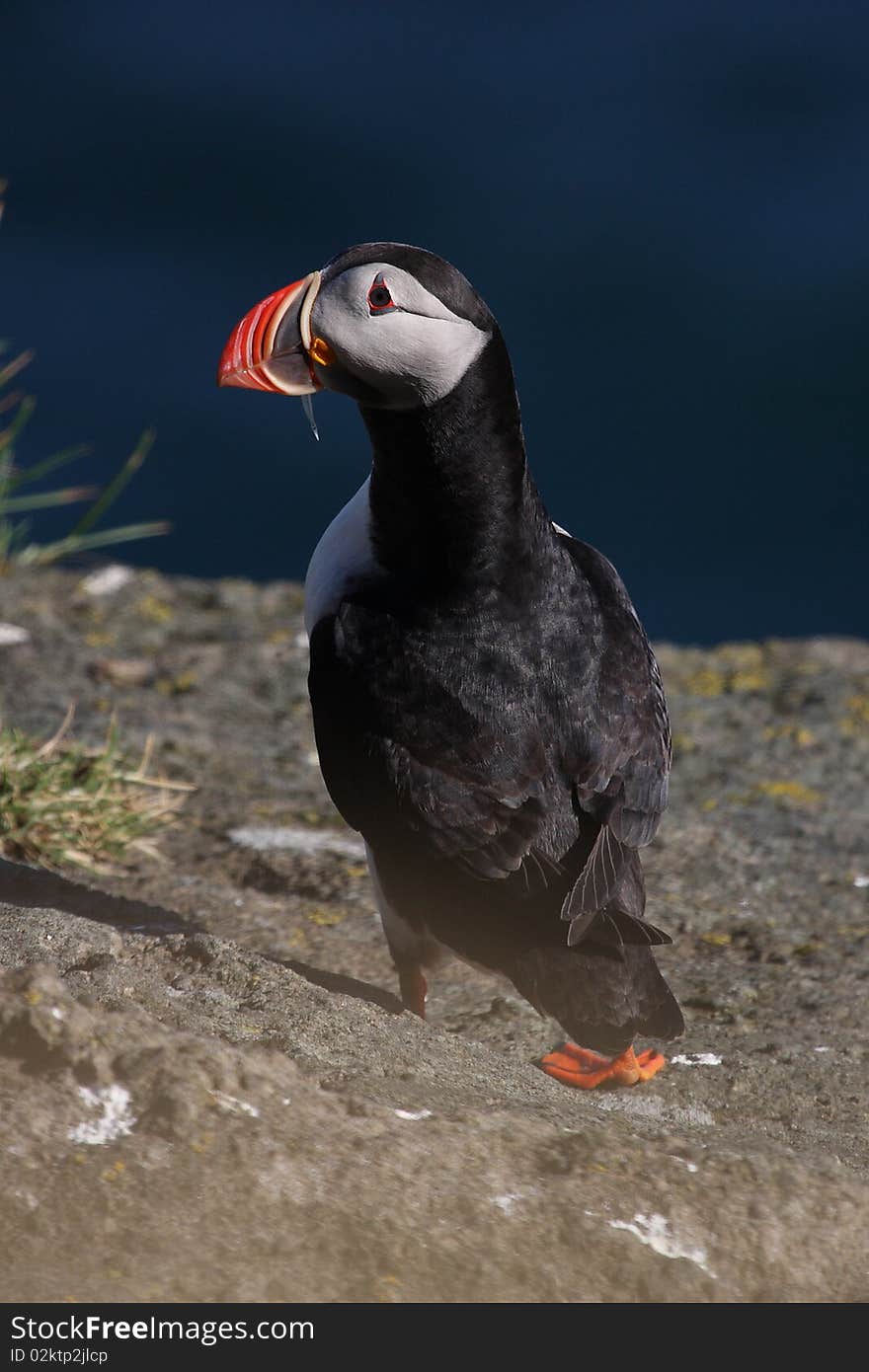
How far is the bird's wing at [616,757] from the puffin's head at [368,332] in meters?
0.72

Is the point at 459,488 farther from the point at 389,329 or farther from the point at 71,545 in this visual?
the point at 71,545

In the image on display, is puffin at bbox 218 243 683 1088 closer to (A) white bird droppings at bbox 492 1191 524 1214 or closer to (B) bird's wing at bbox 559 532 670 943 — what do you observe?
(B) bird's wing at bbox 559 532 670 943

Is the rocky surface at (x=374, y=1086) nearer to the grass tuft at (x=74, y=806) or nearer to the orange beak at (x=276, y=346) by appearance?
the grass tuft at (x=74, y=806)

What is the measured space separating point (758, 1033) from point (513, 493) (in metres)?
1.28

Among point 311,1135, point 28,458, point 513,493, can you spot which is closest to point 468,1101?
point 311,1135

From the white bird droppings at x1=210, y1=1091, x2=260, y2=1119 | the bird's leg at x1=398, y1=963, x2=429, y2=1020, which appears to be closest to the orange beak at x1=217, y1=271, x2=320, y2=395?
the bird's leg at x1=398, y1=963, x2=429, y2=1020

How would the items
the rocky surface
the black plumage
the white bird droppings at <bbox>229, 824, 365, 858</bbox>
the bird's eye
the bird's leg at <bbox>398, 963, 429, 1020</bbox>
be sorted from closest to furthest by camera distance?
the rocky surface < the bird's eye < the black plumage < the bird's leg at <bbox>398, 963, 429, 1020</bbox> < the white bird droppings at <bbox>229, 824, 365, 858</bbox>

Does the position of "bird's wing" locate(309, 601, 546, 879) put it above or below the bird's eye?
below

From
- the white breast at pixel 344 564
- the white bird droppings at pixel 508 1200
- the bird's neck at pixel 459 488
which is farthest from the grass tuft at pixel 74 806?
the white bird droppings at pixel 508 1200

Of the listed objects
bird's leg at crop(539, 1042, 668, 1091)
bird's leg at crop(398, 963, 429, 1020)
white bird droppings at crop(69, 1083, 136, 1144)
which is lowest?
bird's leg at crop(398, 963, 429, 1020)

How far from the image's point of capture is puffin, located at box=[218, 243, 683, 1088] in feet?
10.3

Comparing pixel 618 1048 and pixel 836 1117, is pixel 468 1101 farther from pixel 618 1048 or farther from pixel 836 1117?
pixel 836 1117

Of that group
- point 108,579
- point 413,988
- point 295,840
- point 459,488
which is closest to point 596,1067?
point 413,988

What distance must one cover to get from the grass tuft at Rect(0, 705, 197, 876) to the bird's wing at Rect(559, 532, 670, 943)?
4.36ft
